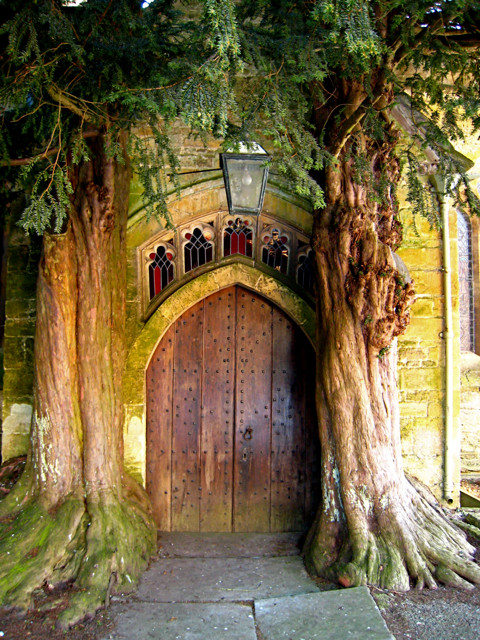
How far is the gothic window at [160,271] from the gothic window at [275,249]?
879 mm

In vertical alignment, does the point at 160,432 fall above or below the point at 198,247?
below

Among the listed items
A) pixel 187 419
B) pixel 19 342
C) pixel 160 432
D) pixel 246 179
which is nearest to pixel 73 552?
pixel 160 432

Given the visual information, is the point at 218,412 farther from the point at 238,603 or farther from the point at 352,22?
the point at 352,22

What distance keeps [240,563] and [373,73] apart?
13.1 ft

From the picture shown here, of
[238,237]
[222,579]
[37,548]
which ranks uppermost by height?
[238,237]

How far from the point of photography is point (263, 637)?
344 centimetres

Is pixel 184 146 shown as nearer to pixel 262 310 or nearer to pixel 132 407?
pixel 262 310

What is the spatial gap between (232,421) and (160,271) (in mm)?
1551

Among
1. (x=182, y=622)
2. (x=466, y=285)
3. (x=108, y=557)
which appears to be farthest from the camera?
(x=466, y=285)

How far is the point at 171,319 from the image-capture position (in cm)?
505

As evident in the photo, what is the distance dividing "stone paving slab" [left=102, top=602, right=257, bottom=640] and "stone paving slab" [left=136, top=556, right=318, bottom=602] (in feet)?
0.45

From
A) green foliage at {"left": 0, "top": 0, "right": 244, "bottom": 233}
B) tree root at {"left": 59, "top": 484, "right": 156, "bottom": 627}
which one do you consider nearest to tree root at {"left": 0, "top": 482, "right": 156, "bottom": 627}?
tree root at {"left": 59, "top": 484, "right": 156, "bottom": 627}

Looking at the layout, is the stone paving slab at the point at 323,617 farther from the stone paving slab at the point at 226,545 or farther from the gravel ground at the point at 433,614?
the stone paving slab at the point at 226,545

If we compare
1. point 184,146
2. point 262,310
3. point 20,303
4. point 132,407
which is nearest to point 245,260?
point 262,310
